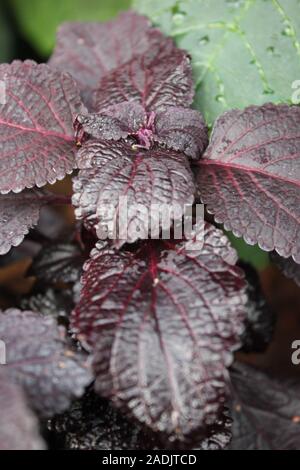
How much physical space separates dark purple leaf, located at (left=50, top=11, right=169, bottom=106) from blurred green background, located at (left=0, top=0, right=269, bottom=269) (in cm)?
47

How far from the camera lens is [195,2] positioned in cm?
102

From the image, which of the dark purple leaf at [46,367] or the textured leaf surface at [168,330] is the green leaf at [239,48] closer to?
the textured leaf surface at [168,330]

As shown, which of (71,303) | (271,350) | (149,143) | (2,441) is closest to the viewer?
(2,441)

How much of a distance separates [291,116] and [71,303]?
45 cm

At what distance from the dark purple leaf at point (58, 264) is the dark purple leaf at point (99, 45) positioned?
10.7 inches

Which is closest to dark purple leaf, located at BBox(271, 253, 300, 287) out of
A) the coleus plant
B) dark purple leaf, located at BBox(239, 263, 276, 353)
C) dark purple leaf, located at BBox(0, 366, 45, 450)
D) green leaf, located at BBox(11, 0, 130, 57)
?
the coleus plant

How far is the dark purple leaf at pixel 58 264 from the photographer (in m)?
0.93

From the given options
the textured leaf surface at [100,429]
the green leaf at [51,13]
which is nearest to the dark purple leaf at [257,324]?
the textured leaf surface at [100,429]

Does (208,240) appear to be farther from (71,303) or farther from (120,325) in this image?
(71,303)

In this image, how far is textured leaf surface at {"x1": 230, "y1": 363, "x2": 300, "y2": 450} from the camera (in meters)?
0.89

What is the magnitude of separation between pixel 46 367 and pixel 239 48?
2.00ft

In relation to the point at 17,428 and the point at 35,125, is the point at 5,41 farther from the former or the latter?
the point at 17,428

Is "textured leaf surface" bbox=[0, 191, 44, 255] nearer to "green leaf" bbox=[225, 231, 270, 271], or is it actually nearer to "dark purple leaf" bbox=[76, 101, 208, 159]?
"dark purple leaf" bbox=[76, 101, 208, 159]

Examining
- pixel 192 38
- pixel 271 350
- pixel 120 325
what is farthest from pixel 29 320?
pixel 271 350
